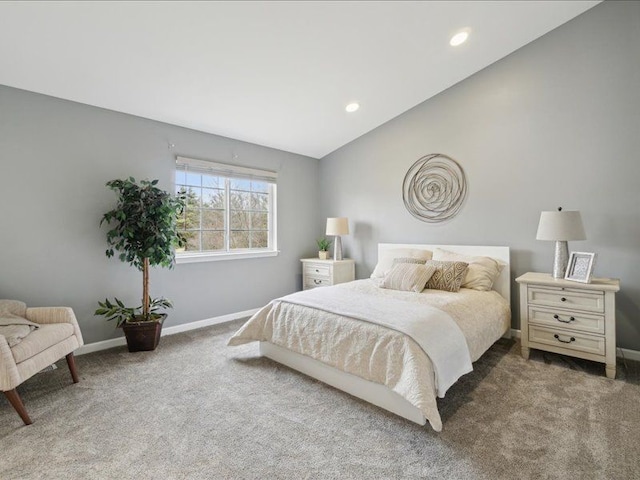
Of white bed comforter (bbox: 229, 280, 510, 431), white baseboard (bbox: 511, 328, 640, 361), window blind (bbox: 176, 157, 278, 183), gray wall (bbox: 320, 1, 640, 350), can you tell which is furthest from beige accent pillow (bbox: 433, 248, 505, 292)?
window blind (bbox: 176, 157, 278, 183)

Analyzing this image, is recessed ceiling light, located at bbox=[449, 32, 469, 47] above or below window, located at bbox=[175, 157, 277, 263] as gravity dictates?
above

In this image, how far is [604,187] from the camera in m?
2.77

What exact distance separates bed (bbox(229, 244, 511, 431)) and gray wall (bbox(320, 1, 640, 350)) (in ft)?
1.86

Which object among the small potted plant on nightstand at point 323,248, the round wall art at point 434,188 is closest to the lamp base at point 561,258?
the round wall art at point 434,188

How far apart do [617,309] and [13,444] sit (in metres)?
4.46

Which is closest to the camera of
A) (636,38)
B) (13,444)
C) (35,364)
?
(13,444)

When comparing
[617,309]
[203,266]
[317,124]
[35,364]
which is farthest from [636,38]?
[35,364]

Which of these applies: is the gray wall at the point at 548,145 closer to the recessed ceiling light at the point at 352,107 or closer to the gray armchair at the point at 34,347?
the recessed ceiling light at the point at 352,107

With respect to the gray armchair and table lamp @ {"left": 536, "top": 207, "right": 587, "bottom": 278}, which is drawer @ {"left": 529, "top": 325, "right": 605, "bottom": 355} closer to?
table lamp @ {"left": 536, "top": 207, "right": 587, "bottom": 278}

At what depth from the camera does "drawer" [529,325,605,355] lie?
239 centimetres

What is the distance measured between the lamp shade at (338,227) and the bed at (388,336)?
1.32 m

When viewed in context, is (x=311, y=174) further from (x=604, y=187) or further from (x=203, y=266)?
(x=604, y=187)

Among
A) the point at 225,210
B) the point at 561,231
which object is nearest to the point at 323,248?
the point at 225,210

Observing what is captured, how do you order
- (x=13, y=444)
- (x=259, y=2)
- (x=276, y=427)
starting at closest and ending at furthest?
(x=13, y=444), (x=276, y=427), (x=259, y=2)
